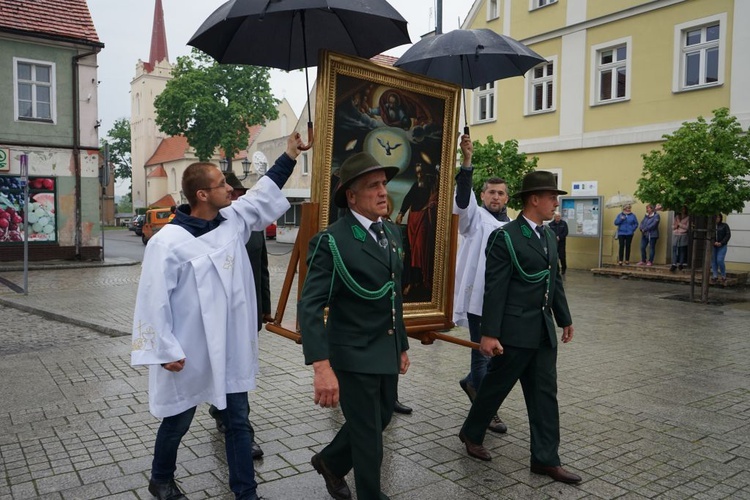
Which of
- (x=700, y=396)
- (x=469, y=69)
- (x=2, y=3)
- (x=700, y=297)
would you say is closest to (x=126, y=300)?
(x=469, y=69)

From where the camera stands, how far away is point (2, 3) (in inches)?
867

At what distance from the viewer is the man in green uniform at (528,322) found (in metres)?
4.30

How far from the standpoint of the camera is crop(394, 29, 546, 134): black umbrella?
17.4 feet

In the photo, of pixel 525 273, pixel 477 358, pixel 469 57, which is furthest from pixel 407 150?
pixel 477 358

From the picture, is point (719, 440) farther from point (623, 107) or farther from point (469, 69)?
point (623, 107)

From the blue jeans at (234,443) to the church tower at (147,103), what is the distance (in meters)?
83.4

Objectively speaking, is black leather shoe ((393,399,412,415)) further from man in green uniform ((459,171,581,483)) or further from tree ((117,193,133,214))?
tree ((117,193,133,214))

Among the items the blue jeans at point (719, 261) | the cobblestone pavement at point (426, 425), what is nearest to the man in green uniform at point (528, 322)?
the cobblestone pavement at point (426, 425)

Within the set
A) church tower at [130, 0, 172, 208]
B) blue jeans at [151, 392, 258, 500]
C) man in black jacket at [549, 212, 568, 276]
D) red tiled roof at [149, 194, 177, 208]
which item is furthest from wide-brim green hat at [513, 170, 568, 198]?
church tower at [130, 0, 172, 208]

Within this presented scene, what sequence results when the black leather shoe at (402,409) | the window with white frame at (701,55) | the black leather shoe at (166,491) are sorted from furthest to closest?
the window with white frame at (701,55) < the black leather shoe at (402,409) < the black leather shoe at (166,491)

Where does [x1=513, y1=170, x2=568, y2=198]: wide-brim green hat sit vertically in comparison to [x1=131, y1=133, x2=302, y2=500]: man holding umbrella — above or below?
above

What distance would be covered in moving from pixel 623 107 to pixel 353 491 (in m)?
18.1

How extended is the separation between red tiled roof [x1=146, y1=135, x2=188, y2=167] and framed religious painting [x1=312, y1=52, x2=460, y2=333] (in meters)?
76.2

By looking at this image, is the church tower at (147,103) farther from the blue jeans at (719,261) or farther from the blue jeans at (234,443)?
the blue jeans at (234,443)
